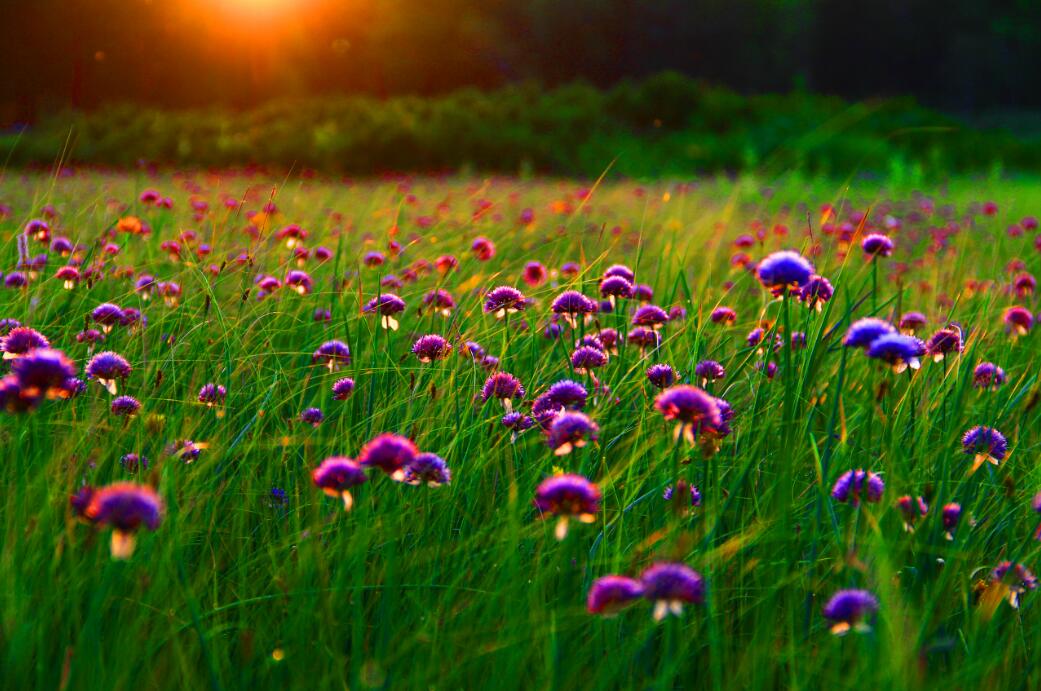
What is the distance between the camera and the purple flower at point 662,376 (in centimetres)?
177

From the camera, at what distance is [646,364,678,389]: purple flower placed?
1767 millimetres

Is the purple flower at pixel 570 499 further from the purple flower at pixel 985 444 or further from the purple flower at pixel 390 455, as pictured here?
the purple flower at pixel 985 444

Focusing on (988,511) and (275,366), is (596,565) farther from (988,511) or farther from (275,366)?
(275,366)

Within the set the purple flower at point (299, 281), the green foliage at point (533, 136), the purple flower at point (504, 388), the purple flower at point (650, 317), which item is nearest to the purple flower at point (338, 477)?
the purple flower at point (504, 388)

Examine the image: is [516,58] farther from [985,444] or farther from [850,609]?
[850,609]

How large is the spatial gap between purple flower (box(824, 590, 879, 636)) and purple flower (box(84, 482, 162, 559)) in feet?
2.74

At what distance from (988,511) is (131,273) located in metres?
2.75

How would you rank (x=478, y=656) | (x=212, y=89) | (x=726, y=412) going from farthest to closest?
(x=212, y=89)
(x=726, y=412)
(x=478, y=656)

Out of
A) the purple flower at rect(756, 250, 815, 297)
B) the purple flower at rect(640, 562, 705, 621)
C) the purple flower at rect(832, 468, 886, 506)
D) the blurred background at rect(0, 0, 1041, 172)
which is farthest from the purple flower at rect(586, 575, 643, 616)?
the blurred background at rect(0, 0, 1041, 172)

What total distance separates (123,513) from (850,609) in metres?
Result: 0.88

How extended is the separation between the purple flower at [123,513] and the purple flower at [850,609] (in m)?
0.83

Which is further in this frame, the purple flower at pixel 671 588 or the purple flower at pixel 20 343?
the purple flower at pixel 20 343

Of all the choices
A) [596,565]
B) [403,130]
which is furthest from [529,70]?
[596,565]

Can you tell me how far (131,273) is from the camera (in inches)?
120
